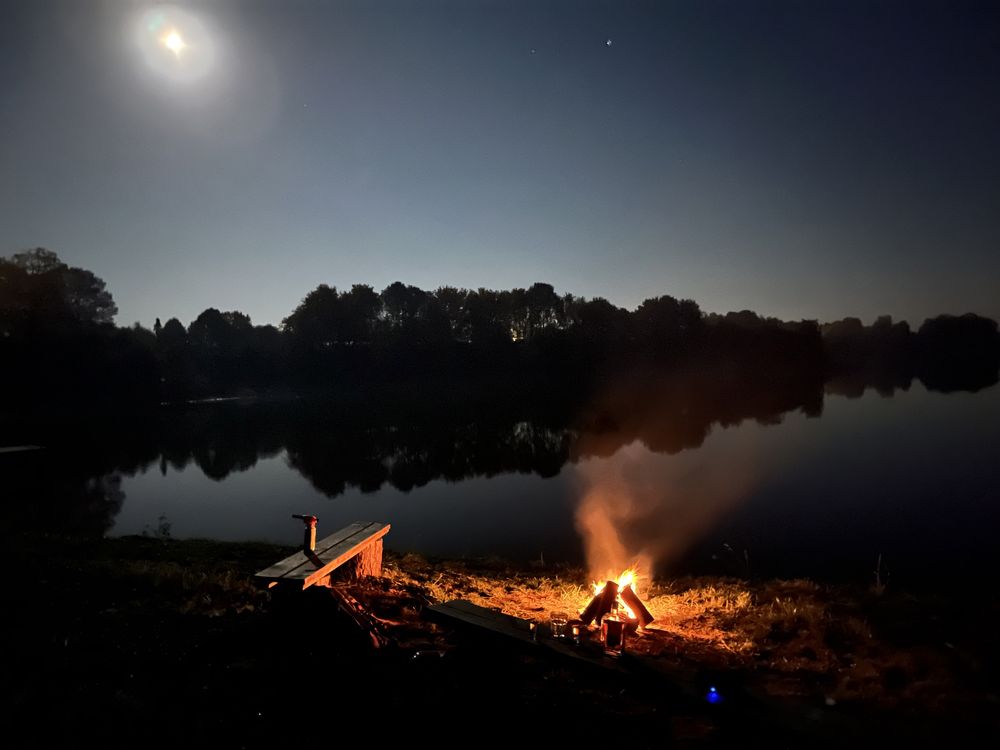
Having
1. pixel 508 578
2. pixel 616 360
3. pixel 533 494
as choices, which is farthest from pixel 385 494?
pixel 616 360

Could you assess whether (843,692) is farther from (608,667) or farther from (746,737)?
(608,667)

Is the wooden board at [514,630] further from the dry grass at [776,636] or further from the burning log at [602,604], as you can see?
the burning log at [602,604]

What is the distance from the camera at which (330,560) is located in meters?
7.39

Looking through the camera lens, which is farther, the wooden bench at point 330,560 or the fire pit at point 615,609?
the fire pit at point 615,609

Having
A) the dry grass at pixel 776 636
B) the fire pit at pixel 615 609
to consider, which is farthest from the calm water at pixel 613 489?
the fire pit at pixel 615 609

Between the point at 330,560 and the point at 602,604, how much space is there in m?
3.66

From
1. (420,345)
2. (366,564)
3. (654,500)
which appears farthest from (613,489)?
(420,345)

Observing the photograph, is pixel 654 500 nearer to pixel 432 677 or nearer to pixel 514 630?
pixel 514 630

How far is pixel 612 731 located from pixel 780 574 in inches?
560

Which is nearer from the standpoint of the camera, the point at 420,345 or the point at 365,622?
the point at 365,622

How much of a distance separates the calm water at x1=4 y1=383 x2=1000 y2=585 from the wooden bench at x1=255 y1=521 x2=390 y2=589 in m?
10.9

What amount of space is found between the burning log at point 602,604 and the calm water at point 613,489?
10751 mm

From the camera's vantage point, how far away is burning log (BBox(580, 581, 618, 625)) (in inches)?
289

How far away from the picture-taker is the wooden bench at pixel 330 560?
21.8ft
